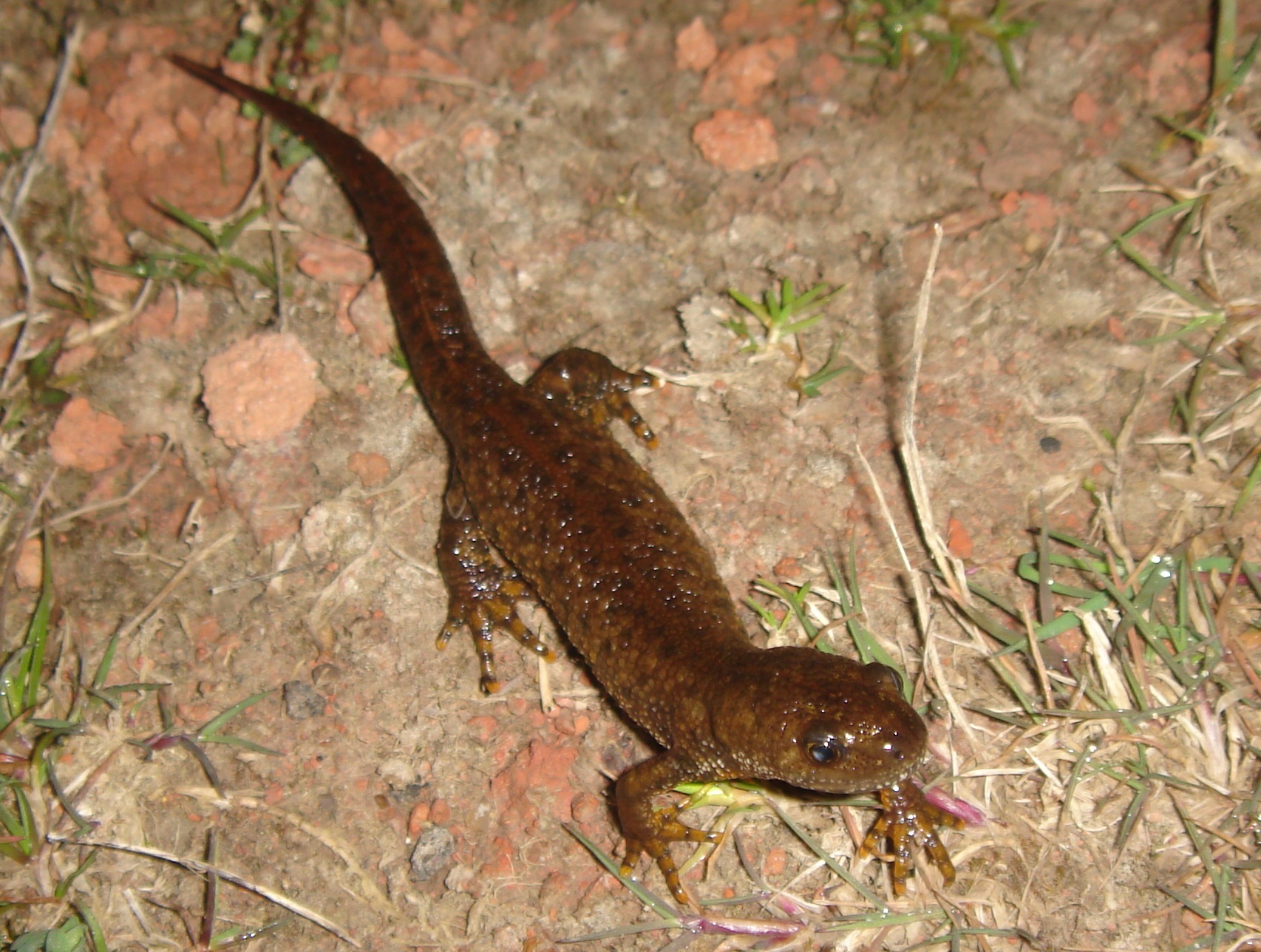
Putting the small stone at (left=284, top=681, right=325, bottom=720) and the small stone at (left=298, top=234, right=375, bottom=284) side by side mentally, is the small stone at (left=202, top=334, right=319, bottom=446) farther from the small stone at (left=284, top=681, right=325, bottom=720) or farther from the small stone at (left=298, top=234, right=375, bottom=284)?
the small stone at (left=284, top=681, right=325, bottom=720)

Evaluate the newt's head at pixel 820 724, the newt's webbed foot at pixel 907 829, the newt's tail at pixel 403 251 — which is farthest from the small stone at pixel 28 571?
the newt's webbed foot at pixel 907 829

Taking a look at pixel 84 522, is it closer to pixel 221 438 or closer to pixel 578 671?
pixel 221 438

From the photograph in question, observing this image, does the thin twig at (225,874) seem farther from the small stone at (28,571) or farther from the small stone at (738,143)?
the small stone at (738,143)

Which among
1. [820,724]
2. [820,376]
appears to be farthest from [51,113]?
[820,724]

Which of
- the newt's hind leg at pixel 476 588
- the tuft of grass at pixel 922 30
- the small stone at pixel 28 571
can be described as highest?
the tuft of grass at pixel 922 30

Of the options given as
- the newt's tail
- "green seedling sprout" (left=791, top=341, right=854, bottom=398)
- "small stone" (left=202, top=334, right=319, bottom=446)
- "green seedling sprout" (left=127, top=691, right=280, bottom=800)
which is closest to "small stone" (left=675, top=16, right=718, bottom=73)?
the newt's tail

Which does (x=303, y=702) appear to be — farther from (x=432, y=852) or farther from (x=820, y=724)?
(x=820, y=724)
